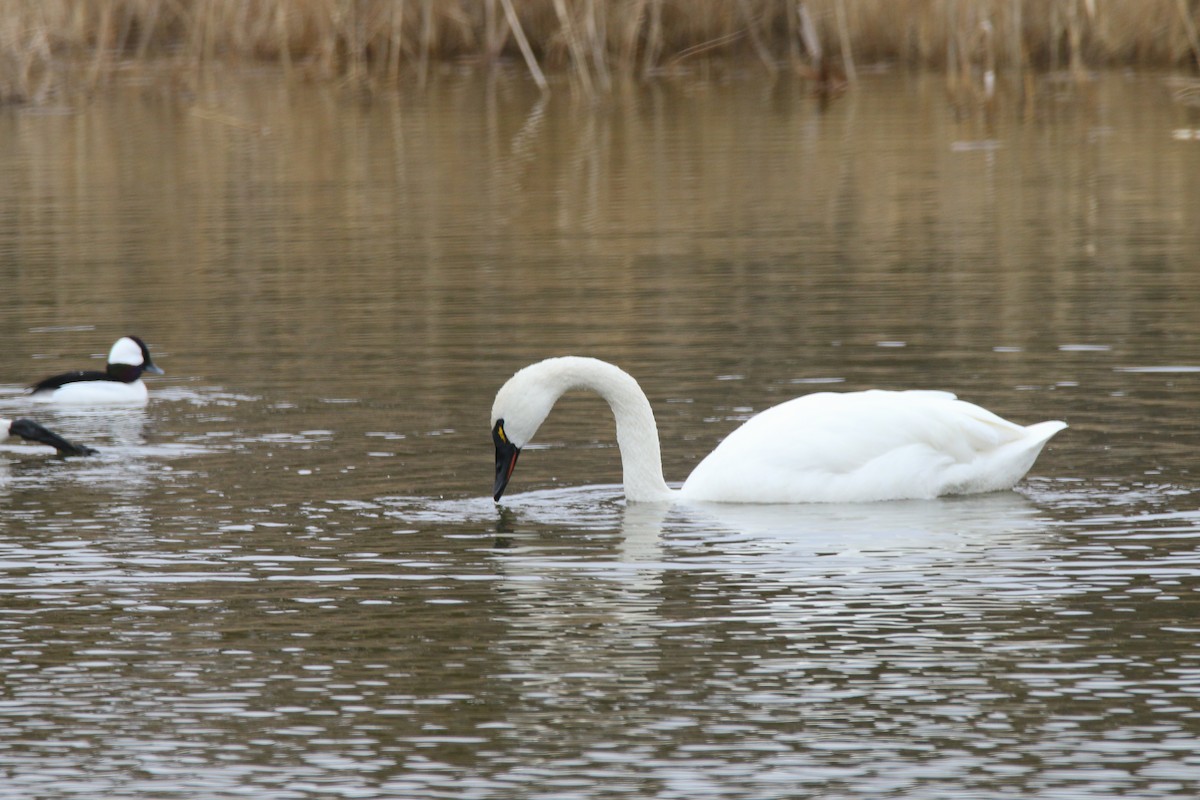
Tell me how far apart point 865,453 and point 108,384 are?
513 centimetres

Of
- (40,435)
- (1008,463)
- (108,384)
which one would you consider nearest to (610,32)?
(108,384)

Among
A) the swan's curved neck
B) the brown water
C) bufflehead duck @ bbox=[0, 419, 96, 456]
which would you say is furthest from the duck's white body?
the swan's curved neck

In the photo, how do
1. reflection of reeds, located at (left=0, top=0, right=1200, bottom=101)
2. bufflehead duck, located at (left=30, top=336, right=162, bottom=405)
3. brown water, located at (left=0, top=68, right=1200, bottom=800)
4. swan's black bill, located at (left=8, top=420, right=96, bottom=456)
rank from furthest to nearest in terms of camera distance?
reflection of reeds, located at (left=0, top=0, right=1200, bottom=101) → bufflehead duck, located at (left=30, top=336, right=162, bottom=405) → swan's black bill, located at (left=8, top=420, right=96, bottom=456) → brown water, located at (left=0, top=68, right=1200, bottom=800)

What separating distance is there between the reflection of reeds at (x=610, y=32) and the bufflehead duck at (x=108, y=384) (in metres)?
14.0

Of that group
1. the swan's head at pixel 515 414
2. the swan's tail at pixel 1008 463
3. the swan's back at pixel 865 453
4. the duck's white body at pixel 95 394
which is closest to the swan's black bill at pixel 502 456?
the swan's head at pixel 515 414

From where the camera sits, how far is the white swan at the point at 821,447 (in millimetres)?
9273

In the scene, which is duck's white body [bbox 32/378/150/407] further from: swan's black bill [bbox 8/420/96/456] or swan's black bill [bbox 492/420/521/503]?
swan's black bill [bbox 492/420/521/503]

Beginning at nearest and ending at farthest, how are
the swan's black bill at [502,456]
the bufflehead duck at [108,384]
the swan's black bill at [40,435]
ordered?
the swan's black bill at [502,456], the swan's black bill at [40,435], the bufflehead duck at [108,384]

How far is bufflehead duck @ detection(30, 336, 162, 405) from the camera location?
495 inches

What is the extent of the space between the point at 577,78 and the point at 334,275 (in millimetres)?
17623

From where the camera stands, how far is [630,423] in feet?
31.4

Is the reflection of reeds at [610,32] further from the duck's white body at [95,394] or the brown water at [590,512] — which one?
the duck's white body at [95,394]

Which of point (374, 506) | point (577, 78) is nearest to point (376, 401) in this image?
point (374, 506)

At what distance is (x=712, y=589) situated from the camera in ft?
25.2
